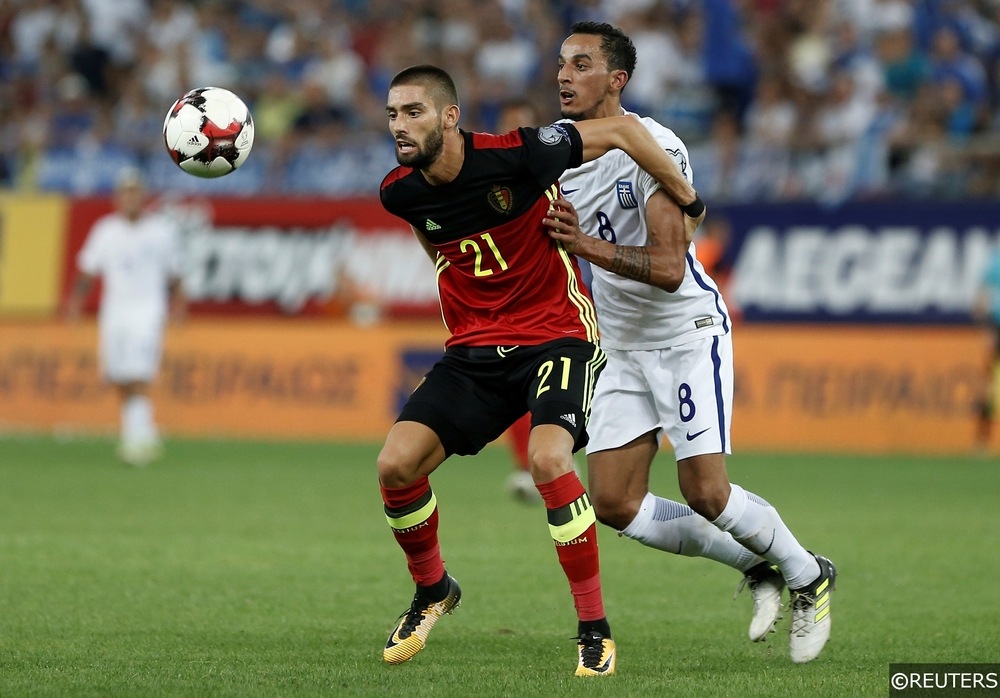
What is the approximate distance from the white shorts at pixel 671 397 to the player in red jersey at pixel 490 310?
1.38ft

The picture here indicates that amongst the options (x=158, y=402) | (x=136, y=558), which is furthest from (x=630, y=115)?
(x=158, y=402)

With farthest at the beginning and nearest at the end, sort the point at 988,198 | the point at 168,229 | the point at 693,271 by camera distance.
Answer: the point at 988,198 → the point at 168,229 → the point at 693,271

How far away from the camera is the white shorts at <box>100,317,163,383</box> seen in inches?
608

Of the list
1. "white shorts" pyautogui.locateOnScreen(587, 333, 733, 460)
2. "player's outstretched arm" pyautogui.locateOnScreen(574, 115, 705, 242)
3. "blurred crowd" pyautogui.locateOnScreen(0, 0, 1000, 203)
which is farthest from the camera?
"blurred crowd" pyautogui.locateOnScreen(0, 0, 1000, 203)

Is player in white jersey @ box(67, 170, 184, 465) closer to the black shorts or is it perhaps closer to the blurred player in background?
the blurred player in background

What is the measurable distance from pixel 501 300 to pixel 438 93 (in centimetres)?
90

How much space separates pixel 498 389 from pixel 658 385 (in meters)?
0.78

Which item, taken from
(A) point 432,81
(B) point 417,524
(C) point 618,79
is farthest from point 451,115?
(B) point 417,524

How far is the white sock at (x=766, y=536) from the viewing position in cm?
651

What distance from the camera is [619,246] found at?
6.40m

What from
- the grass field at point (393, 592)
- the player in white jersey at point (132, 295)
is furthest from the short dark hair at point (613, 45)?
the player in white jersey at point (132, 295)

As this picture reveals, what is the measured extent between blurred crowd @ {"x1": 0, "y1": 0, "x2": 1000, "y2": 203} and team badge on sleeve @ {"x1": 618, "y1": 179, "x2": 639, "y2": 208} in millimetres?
Answer: 10962

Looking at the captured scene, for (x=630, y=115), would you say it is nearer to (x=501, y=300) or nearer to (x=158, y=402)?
(x=501, y=300)

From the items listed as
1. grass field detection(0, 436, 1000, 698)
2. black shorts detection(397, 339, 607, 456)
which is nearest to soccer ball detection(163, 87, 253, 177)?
black shorts detection(397, 339, 607, 456)
